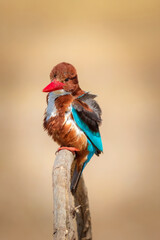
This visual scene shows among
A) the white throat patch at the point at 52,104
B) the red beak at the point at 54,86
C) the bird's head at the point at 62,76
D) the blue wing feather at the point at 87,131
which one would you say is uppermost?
the bird's head at the point at 62,76

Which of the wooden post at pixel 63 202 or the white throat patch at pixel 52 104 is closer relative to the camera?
the wooden post at pixel 63 202

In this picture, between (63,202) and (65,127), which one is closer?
(63,202)

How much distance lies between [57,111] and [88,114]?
0.09 m

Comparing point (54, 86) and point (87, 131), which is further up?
point (54, 86)

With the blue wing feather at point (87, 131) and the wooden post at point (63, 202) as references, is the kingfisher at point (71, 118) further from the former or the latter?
the wooden post at point (63, 202)

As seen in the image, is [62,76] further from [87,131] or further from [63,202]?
[63,202]

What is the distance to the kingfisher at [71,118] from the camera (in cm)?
109

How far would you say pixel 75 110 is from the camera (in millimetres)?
1120

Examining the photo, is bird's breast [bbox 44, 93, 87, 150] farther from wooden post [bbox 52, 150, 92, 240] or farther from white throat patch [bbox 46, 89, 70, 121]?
wooden post [bbox 52, 150, 92, 240]

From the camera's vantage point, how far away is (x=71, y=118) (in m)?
1.13

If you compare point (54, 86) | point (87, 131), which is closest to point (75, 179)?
point (87, 131)

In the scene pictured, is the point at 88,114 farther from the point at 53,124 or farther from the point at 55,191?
the point at 55,191

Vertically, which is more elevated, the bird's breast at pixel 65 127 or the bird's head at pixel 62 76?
the bird's head at pixel 62 76

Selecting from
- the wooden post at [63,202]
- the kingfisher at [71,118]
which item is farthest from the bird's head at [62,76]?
the wooden post at [63,202]
